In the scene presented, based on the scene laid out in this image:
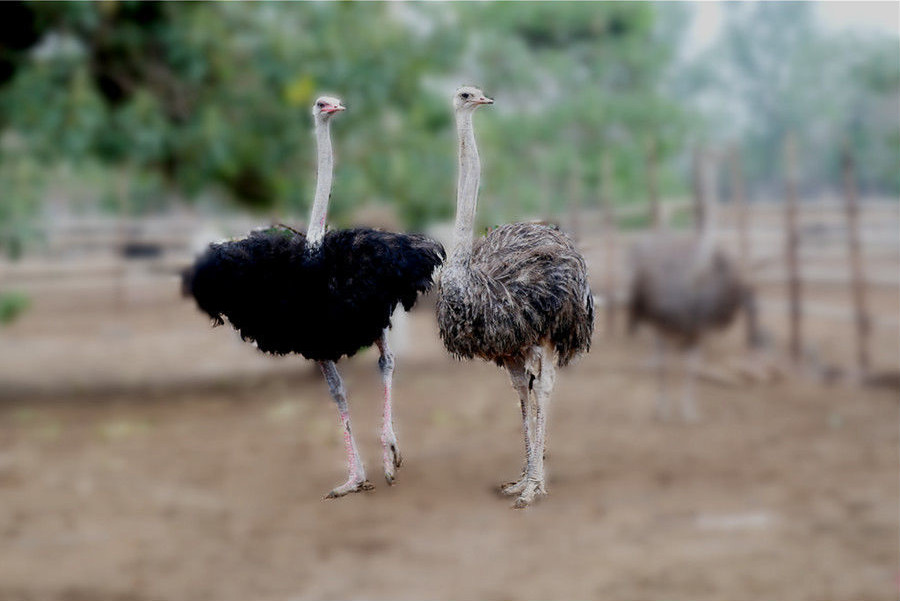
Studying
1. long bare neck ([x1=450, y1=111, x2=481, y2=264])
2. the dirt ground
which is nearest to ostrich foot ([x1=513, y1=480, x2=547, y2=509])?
long bare neck ([x1=450, y1=111, x2=481, y2=264])

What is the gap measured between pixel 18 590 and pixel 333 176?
1931 centimetres

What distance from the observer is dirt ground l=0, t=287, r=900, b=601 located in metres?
17.3

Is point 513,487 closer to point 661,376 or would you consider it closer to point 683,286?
point 683,286

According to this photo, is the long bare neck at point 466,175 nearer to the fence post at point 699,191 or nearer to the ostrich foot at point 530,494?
the ostrich foot at point 530,494

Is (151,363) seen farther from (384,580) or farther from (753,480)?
(753,480)

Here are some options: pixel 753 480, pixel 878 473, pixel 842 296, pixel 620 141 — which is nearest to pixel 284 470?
pixel 753 480

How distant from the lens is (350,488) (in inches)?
34.9

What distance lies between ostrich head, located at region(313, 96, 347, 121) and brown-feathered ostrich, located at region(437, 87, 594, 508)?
0.09m

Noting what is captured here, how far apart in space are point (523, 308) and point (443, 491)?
19.9m

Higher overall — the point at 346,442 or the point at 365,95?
the point at 365,95

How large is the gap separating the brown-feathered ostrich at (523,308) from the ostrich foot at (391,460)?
9 cm

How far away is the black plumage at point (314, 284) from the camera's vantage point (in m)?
0.85

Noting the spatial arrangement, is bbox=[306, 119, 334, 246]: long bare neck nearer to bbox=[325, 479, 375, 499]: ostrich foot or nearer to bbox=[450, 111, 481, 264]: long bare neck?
bbox=[450, 111, 481, 264]: long bare neck

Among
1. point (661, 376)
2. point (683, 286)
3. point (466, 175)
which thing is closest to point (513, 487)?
point (466, 175)
